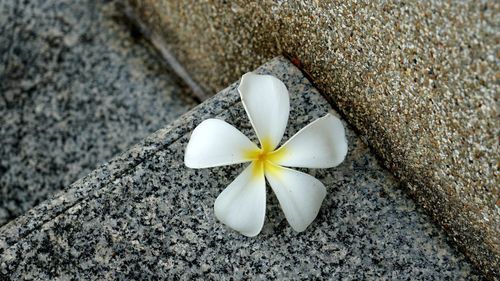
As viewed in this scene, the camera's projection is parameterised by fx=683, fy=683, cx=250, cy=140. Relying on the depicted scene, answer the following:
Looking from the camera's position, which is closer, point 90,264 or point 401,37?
point 401,37

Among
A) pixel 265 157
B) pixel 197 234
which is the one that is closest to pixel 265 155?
pixel 265 157

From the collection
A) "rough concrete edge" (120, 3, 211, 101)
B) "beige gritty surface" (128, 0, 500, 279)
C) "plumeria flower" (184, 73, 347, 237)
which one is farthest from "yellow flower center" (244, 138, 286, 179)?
"rough concrete edge" (120, 3, 211, 101)

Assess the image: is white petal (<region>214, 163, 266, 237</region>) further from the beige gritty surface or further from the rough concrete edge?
the rough concrete edge

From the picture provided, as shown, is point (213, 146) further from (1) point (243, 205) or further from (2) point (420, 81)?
(2) point (420, 81)

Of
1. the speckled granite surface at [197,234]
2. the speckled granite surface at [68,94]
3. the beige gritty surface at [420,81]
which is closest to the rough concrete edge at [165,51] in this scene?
the speckled granite surface at [68,94]

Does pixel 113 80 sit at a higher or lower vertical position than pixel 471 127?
lower

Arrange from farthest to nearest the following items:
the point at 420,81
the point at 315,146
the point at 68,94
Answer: the point at 68,94 < the point at 315,146 < the point at 420,81

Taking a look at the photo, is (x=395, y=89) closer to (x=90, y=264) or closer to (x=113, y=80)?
(x=90, y=264)

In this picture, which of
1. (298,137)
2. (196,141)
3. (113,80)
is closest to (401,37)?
(298,137)
